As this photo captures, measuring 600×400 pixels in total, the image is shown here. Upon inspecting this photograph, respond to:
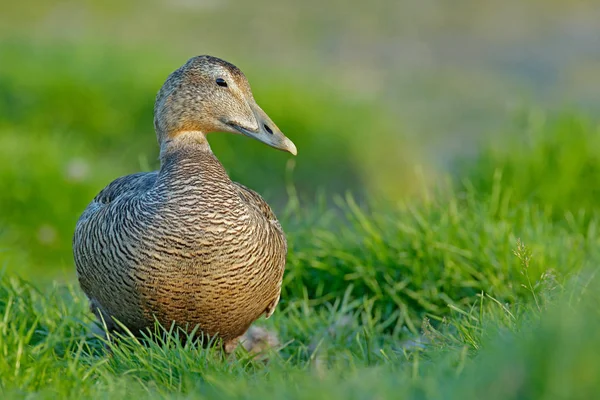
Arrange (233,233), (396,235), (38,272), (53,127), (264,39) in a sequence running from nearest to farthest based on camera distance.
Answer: (233,233), (396,235), (38,272), (53,127), (264,39)

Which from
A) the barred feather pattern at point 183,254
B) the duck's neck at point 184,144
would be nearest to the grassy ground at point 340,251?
the barred feather pattern at point 183,254

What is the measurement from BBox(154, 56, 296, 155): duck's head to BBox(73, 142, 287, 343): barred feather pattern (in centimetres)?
15

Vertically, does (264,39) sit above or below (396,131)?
above

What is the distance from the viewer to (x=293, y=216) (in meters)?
5.75

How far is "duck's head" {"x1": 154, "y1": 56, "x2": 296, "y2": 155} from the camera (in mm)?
3852

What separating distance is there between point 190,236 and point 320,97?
474cm

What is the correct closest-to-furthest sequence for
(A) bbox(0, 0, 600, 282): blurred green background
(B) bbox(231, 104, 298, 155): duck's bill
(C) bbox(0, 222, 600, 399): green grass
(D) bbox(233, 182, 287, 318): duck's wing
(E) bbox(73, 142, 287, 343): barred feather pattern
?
(C) bbox(0, 222, 600, 399): green grass
(E) bbox(73, 142, 287, 343): barred feather pattern
(B) bbox(231, 104, 298, 155): duck's bill
(D) bbox(233, 182, 287, 318): duck's wing
(A) bbox(0, 0, 600, 282): blurred green background

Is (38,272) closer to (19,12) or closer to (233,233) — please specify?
(233,233)

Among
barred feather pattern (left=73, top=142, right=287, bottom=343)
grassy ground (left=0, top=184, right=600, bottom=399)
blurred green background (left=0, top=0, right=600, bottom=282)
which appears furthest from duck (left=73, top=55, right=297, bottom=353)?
blurred green background (left=0, top=0, right=600, bottom=282)

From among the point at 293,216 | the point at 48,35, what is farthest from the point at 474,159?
the point at 48,35

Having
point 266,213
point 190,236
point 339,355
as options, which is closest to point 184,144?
point 266,213

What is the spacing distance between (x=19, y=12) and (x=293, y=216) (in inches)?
287

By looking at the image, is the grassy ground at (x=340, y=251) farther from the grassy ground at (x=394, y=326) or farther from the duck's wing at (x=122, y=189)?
the duck's wing at (x=122, y=189)

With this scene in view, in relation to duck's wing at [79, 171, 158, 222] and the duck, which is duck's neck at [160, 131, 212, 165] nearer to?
the duck
